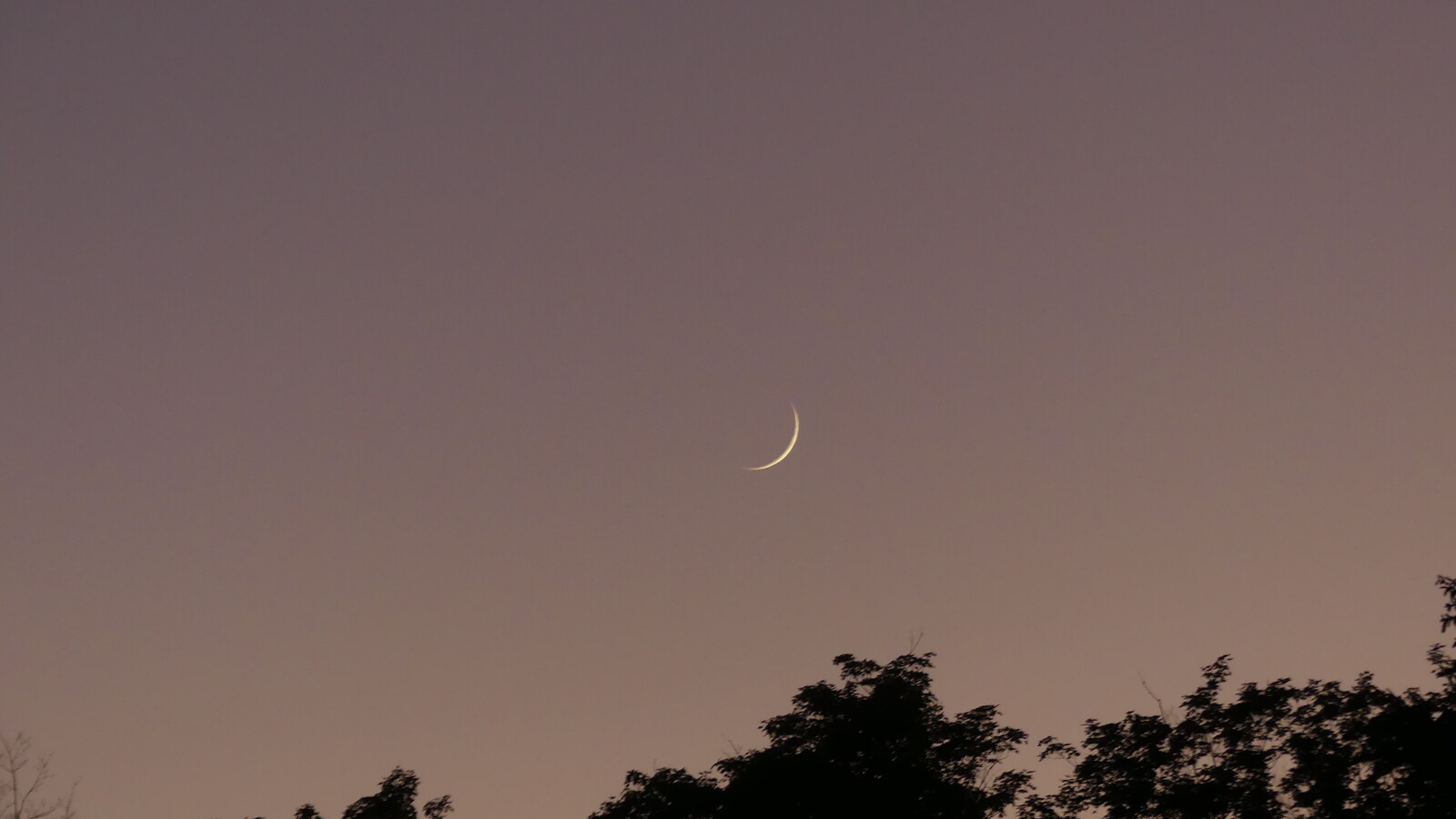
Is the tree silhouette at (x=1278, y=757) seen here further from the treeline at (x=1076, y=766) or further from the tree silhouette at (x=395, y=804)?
the tree silhouette at (x=395, y=804)

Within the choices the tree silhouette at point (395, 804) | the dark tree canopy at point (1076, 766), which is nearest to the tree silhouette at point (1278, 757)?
the dark tree canopy at point (1076, 766)

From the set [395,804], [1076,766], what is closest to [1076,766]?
[1076,766]

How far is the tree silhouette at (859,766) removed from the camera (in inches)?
1601

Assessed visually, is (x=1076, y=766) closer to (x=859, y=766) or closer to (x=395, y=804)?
(x=859, y=766)

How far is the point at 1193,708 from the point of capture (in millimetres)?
40844

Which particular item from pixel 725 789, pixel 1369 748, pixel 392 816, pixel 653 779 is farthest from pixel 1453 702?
pixel 392 816

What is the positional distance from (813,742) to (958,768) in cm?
452

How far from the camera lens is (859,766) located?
41.4 m

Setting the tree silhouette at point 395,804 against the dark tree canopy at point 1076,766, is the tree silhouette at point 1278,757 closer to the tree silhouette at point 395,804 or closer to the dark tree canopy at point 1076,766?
the dark tree canopy at point 1076,766

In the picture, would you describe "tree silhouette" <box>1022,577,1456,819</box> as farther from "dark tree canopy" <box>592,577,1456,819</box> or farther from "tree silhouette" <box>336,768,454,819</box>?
"tree silhouette" <box>336,768,454,819</box>

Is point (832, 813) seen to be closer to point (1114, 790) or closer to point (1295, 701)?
point (1114, 790)

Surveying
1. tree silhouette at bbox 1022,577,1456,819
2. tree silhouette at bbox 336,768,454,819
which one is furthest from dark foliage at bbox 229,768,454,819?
tree silhouette at bbox 1022,577,1456,819

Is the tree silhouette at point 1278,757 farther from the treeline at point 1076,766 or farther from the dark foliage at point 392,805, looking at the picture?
the dark foliage at point 392,805

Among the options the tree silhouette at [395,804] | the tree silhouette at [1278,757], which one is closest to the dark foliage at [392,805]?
the tree silhouette at [395,804]
